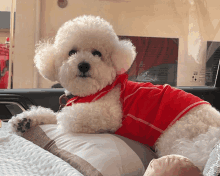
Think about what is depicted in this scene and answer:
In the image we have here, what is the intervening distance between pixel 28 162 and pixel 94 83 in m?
0.55

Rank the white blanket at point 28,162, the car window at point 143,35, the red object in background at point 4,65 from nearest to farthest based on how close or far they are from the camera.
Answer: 1. the white blanket at point 28,162
2. the red object in background at point 4,65
3. the car window at point 143,35

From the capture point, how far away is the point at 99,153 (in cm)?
95

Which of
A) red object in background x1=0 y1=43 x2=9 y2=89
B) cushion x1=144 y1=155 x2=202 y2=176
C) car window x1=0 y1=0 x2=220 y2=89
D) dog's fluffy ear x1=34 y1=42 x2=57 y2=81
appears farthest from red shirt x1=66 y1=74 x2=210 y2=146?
red object in background x1=0 y1=43 x2=9 y2=89

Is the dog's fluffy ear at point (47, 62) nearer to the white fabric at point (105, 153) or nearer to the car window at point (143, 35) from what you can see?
the white fabric at point (105, 153)

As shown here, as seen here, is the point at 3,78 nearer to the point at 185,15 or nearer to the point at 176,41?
A: the point at 176,41

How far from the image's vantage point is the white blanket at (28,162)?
79cm

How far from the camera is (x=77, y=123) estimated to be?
1232 millimetres

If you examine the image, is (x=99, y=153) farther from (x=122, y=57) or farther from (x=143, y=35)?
(x=143, y=35)

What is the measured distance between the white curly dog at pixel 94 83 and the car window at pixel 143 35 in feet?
3.01

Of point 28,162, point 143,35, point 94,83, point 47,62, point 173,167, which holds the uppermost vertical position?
point 143,35

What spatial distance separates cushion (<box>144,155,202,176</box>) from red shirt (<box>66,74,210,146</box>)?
2.12 ft

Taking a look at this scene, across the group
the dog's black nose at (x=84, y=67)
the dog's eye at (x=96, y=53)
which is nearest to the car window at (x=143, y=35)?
the dog's eye at (x=96, y=53)

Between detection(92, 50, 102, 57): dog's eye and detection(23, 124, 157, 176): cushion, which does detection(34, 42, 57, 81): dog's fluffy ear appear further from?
detection(23, 124, 157, 176): cushion

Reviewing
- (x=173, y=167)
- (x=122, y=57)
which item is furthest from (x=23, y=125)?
(x=173, y=167)
